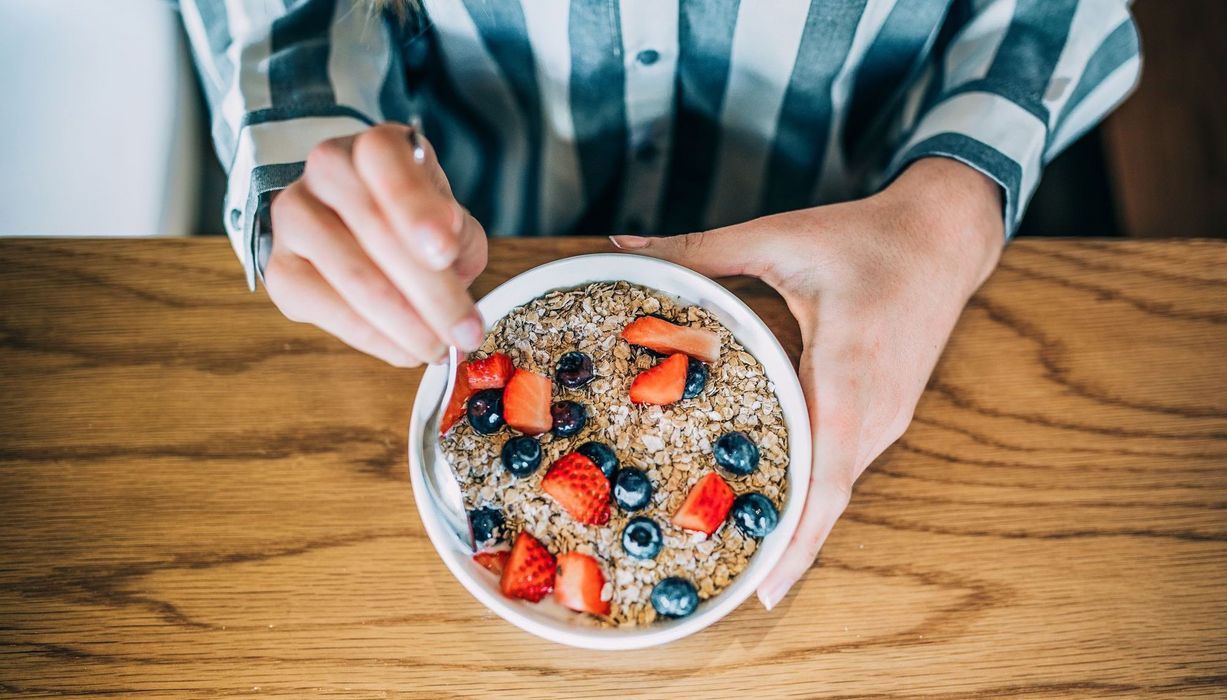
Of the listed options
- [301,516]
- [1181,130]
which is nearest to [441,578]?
[301,516]

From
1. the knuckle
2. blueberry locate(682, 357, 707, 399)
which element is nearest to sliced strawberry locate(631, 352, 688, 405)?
blueberry locate(682, 357, 707, 399)

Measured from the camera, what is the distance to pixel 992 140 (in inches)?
32.7

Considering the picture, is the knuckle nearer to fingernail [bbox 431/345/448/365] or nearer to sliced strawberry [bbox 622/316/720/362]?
fingernail [bbox 431/345/448/365]

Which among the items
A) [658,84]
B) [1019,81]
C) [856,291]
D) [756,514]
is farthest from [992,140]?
[756,514]

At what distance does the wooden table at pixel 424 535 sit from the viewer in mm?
717

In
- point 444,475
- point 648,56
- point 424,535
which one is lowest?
point 424,535

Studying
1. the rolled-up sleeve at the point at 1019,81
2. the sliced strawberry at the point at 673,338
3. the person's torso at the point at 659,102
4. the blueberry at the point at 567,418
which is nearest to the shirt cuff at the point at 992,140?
the rolled-up sleeve at the point at 1019,81

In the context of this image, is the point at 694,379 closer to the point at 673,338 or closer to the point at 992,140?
the point at 673,338

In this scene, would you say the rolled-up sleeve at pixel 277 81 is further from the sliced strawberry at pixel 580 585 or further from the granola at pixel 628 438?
the sliced strawberry at pixel 580 585

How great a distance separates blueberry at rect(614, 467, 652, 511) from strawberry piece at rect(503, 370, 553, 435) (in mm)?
81

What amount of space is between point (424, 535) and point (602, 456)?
0.20 metres

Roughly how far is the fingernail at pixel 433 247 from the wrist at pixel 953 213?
1.67 feet

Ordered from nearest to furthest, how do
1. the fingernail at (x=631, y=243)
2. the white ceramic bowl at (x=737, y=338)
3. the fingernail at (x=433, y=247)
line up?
the fingernail at (x=433, y=247), the white ceramic bowl at (x=737, y=338), the fingernail at (x=631, y=243)

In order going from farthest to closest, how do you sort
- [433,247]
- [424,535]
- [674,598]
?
[424,535]
[674,598]
[433,247]
